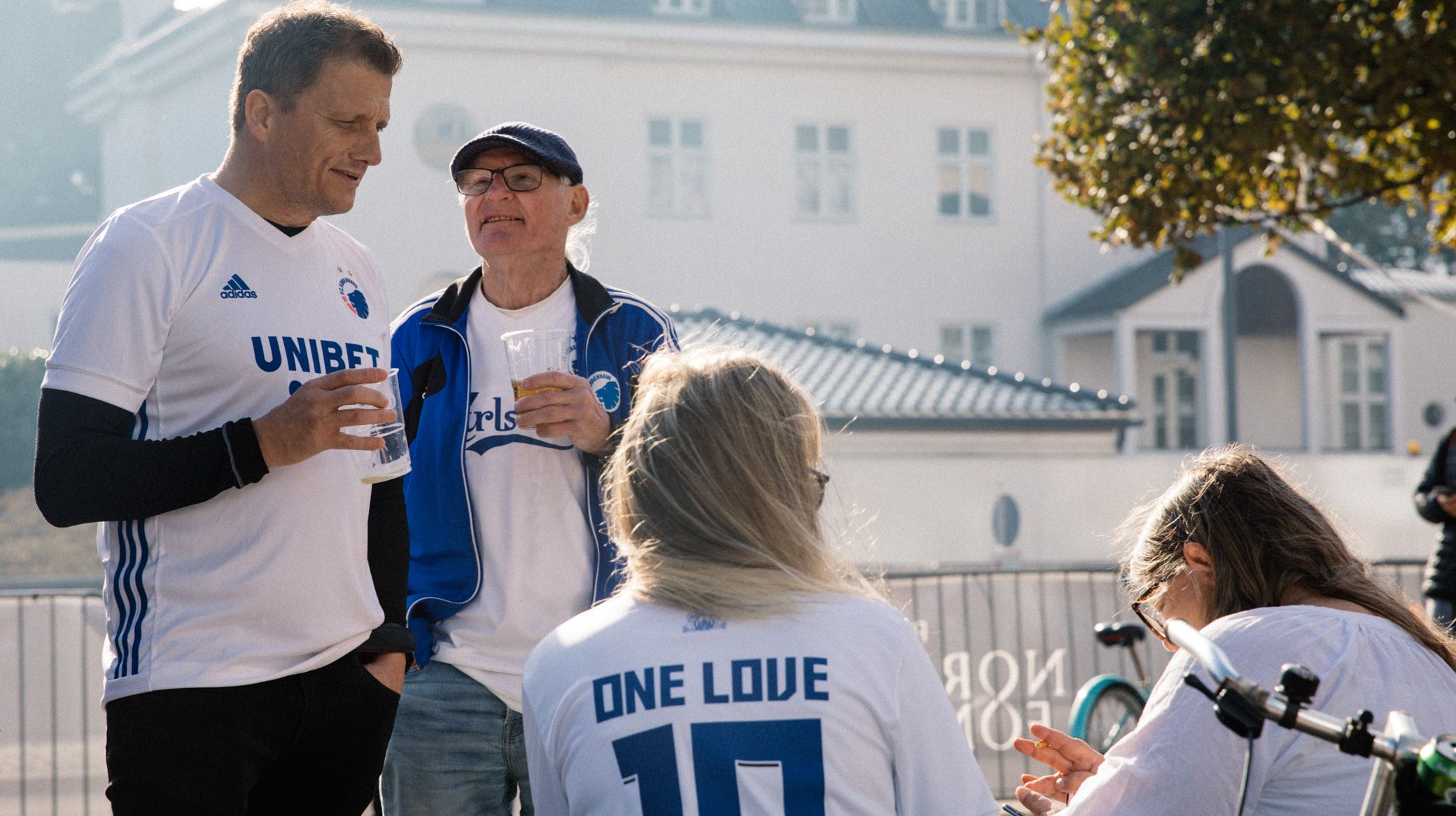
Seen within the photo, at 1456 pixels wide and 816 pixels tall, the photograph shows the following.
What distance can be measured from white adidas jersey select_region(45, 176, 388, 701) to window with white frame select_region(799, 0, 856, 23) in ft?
98.3

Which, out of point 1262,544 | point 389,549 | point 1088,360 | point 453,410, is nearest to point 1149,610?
point 1262,544

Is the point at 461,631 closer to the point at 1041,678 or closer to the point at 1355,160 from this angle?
the point at 1041,678

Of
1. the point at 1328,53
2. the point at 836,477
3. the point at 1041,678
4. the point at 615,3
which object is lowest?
the point at 1041,678

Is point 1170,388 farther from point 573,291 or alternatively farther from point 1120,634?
point 573,291

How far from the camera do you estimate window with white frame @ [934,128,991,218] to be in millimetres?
31000

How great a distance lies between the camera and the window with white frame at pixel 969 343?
31.4 meters

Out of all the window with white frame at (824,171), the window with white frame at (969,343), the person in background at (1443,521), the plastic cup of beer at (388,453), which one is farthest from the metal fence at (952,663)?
the window with white frame at (969,343)

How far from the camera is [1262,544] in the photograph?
279 centimetres

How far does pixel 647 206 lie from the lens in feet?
95.0

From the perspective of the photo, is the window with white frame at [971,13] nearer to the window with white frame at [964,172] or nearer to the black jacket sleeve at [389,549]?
the window with white frame at [964,172]

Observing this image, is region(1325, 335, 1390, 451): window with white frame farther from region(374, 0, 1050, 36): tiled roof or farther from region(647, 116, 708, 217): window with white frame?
region(647, 116, 708, 217): window with white frame

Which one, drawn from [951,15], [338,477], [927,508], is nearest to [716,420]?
[338,477]

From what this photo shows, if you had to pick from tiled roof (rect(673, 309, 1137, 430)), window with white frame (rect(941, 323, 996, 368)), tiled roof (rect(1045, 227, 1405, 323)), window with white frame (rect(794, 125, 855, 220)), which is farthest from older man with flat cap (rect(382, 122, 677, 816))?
window with white frame (rect(941, 323, 996, 368))

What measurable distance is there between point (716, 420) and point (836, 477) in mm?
437
